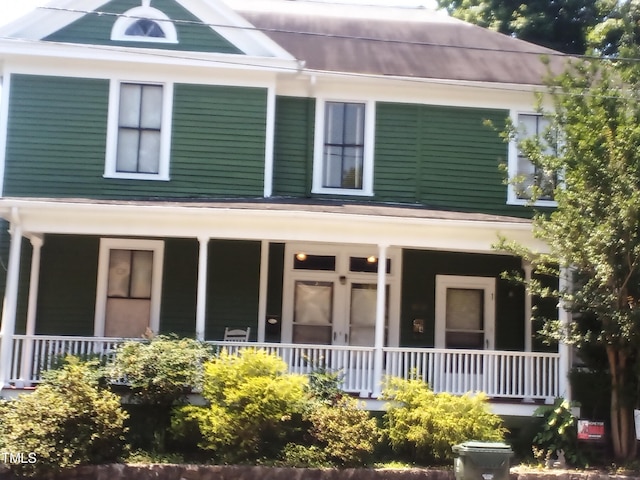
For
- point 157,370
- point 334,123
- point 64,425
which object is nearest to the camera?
point 64,425

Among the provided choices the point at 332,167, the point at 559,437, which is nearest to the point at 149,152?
the point at 332,167

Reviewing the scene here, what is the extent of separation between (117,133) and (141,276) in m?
2.56

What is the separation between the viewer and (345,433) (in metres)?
10.3

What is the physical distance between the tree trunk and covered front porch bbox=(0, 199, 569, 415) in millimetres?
757

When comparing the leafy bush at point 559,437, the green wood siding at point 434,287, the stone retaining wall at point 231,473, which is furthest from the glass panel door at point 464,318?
the stone retaining wall at point 231,473

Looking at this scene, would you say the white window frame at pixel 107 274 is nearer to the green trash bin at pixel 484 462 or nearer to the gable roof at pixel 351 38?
the gable roof at pixel 351 38

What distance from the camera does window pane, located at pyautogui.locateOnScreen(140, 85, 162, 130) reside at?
14031 millimetres

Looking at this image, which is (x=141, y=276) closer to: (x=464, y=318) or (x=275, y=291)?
(x=275, y=291)

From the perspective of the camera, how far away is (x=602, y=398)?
11.9 m

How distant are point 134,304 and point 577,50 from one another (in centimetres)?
2092

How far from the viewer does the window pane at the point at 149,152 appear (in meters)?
14.0

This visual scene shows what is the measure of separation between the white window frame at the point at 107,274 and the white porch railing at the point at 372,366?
1331 mm

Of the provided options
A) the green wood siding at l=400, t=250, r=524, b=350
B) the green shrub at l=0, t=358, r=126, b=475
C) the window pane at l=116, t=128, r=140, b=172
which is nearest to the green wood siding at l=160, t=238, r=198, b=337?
the window pane at l=116, t=128, r=140, b=172

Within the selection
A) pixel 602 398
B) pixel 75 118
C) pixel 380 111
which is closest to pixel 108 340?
pixel 75 118
